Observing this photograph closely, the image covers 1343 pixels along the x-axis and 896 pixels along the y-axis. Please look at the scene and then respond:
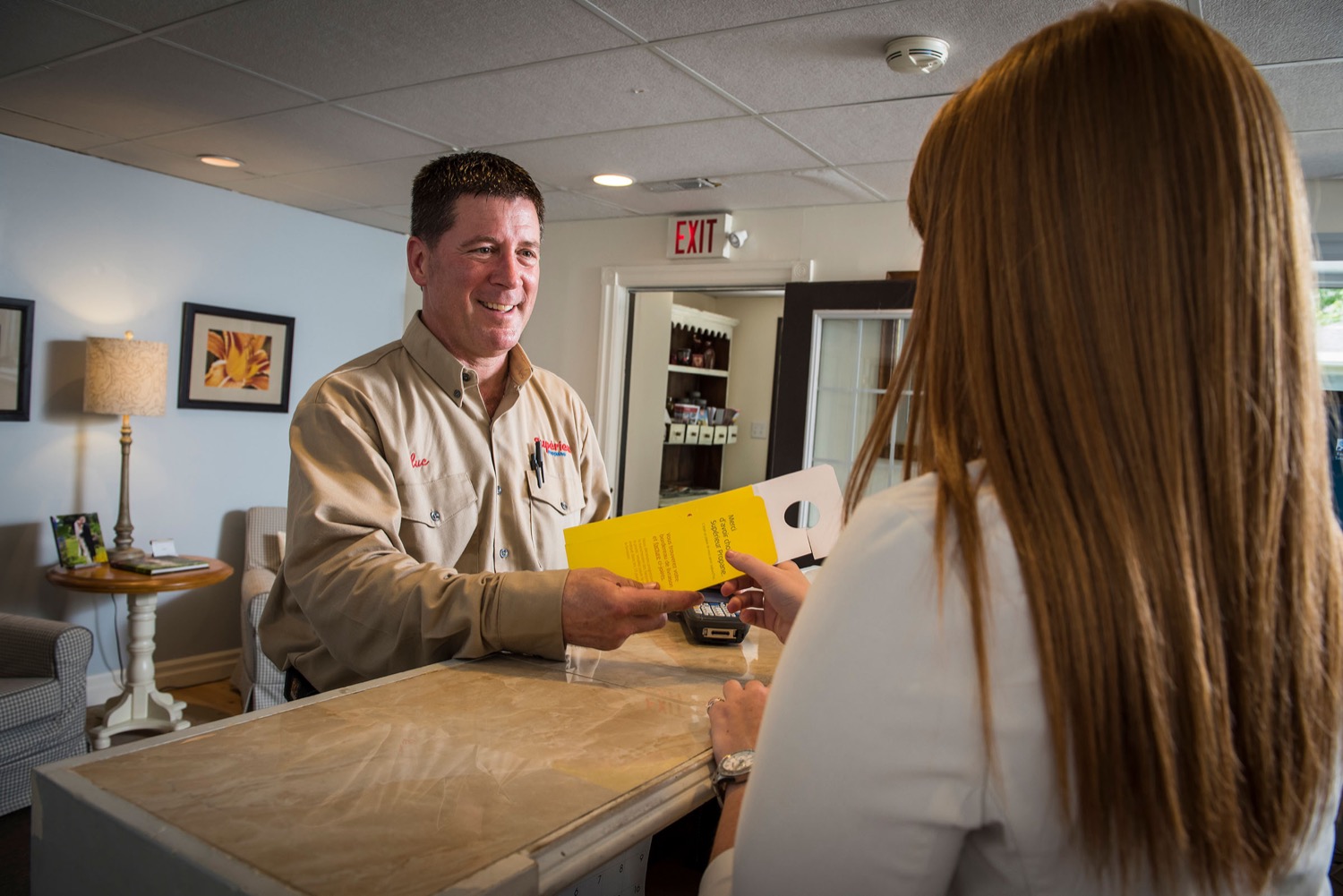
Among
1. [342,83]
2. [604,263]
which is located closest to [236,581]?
[604,263]

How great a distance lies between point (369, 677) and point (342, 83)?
208 cm

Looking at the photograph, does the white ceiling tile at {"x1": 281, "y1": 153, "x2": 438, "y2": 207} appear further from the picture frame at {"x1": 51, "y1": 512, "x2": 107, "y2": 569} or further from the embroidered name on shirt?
the embroidered name on shirt

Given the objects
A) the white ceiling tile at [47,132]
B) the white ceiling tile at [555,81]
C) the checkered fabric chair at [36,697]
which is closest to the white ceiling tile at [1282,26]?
the white ceiling tile at [555,81]

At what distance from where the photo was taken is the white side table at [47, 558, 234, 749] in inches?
145

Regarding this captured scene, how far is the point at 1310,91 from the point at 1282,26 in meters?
0.49

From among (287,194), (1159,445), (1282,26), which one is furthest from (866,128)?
(287,194)

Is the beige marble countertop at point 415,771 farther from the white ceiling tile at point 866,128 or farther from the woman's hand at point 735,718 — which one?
the white ceiling tile at point 866,128

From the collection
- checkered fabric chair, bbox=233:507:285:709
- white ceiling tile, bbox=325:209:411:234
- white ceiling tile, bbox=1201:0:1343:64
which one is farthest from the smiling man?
white ceiling tile, bbox=325:209:411:234

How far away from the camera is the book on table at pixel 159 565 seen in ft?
12.5

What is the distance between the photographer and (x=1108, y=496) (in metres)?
0.53

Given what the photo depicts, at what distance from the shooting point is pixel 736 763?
877 millimetres

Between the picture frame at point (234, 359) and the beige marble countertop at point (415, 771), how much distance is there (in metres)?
3.88

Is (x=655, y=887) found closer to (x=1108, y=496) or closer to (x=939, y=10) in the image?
(x=1108, y=496)

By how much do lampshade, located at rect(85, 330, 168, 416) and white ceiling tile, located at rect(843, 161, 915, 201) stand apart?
10.2ft
